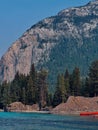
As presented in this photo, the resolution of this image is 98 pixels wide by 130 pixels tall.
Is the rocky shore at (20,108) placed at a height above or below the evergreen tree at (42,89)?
below

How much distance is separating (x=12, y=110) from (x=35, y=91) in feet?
53.1

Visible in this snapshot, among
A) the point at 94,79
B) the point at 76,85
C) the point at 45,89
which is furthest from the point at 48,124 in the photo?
the point at 45,89

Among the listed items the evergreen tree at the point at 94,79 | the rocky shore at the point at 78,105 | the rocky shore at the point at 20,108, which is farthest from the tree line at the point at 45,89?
the rocky shore at the point at 78,105

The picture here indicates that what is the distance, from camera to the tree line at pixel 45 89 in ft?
587

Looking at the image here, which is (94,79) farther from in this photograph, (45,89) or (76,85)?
(45,89)

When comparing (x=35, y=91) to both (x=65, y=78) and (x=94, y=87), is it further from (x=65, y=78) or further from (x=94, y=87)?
(x=94, y=87)

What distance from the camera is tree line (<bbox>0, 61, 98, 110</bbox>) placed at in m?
179

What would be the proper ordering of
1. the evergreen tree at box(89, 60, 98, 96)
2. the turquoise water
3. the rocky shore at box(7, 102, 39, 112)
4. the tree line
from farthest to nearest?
the rocky shore at box(7, 102, 39, 112)
the tree line
the evergreen tree at box(89, 60, 98, 96)
the turquoise water

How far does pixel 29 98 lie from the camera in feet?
620

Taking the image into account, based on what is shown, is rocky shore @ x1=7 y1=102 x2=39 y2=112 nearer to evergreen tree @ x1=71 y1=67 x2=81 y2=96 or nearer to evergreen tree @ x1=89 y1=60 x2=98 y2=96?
evergreen tree @ x1=71 y1=67 x2=81 y2=96

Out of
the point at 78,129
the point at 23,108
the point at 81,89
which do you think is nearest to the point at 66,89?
the point at 81,89

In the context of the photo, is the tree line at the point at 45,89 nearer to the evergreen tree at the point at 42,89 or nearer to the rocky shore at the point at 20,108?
the evergreen tree at the point at 42,89

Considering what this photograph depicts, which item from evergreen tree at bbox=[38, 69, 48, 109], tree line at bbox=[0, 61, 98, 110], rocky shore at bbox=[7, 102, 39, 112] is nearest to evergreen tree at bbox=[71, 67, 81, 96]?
tree line at bbox=[0, 61, 98, 110]

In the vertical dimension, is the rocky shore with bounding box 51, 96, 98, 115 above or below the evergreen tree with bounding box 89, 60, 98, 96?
below
